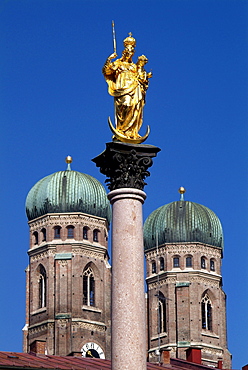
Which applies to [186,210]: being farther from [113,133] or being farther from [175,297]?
[113,133]

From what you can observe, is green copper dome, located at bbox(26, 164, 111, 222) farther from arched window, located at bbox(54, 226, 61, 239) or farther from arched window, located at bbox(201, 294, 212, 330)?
arched window, located at bbox(201, 294, 212, 330)

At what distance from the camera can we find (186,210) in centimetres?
10319

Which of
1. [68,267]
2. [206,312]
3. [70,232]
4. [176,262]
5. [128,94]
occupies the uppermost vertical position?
[70,232]

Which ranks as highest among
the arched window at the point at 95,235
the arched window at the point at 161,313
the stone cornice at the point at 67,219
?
the stone cornice at the point at 67,219

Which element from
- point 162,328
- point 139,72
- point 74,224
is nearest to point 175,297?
point 162,328

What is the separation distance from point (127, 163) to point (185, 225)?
3077 inches

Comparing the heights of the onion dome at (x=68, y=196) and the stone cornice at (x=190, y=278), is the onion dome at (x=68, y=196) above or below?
above

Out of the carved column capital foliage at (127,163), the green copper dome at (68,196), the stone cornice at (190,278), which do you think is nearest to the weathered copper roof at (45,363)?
the carved column capital foliage at (127,163)

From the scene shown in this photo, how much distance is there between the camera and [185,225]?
103m

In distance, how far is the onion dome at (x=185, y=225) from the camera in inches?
4045

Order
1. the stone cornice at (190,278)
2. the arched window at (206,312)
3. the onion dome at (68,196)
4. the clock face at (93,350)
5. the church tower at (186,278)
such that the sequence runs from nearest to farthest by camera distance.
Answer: the clock face at (93,350) → the onion dome at (68,196) → the church tower at (186,278) → the arched window at (206,312) → the stone cornice at (190,278)

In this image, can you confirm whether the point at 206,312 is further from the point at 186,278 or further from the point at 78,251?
the point at 78,251

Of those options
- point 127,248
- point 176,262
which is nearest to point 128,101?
point 127,248

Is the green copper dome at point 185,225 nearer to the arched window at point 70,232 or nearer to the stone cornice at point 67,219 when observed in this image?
the stone cornice at point 67,219
